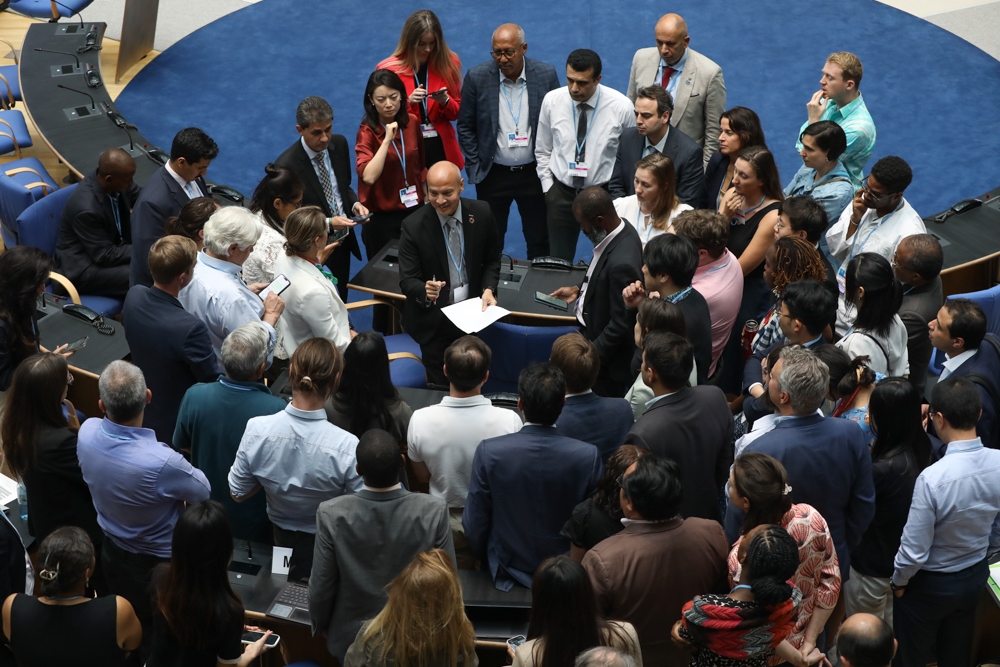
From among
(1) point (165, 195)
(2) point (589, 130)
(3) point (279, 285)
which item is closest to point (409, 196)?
(2) point (589, 130)

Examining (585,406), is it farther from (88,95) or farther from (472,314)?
(88,95)

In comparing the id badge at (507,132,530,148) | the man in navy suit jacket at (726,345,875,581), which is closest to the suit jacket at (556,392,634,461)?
the man in navy suit jacket at (726,345,875,581)

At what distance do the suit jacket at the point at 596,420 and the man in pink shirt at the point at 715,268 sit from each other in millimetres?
965

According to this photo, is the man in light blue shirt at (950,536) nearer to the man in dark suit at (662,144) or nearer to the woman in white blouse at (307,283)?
the man in dark suit at (662,144)

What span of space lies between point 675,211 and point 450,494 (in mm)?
2047

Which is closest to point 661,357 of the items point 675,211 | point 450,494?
point 450,494

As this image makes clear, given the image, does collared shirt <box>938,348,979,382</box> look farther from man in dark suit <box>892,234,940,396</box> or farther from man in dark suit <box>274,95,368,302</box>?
man in dark suit <box>274,95,368,302</box>

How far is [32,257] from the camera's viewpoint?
4.32m

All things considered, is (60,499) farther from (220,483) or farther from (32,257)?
(32,257)

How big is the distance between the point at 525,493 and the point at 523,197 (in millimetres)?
3483

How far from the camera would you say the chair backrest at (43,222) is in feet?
17.7

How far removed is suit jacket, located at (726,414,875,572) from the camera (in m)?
3.12

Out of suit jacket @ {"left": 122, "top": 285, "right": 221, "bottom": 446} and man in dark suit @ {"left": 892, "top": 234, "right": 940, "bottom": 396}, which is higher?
man in dark suit @ {"left": 892, "top": 234, "right": 940, "bottom": 396}

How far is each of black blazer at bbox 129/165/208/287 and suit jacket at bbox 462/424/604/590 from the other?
2607mm
